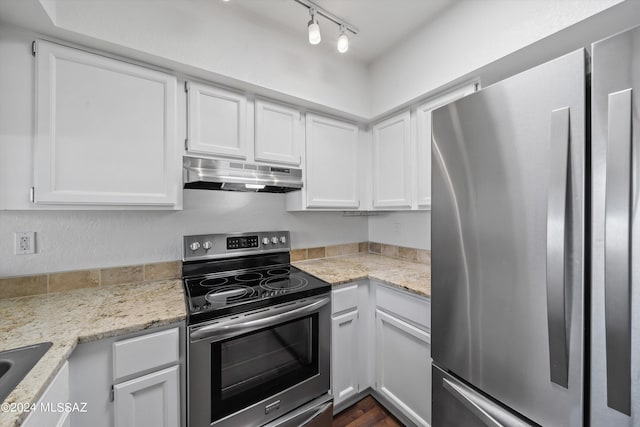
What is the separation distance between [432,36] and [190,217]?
6.71ft

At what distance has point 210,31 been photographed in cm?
153

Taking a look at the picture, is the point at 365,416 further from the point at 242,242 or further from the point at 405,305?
the point at 242,242

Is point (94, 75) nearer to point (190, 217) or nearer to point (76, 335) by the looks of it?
point (190, 217)

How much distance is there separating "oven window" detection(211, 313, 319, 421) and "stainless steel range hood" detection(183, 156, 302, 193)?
2.79ft

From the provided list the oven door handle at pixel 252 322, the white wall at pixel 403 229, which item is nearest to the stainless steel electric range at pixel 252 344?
the oven door handle at pixel 252 322

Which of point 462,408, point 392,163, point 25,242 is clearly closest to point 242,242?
point 25,242

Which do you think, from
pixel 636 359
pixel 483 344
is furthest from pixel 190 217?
pixel 636 359

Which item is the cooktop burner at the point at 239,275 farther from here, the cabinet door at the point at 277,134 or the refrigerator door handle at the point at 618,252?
the refrigerator door handle at the point at 618,252

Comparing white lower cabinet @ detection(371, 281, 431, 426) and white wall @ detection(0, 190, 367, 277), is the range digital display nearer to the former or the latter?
white wall @ detection(0, 190, 367, 277)

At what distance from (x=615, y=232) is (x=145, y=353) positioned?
162 centimetres

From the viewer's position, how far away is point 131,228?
5.19ft

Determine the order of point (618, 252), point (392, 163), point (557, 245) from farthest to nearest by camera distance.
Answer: point (392, 163)
point (557, 245)
point (618, 252)

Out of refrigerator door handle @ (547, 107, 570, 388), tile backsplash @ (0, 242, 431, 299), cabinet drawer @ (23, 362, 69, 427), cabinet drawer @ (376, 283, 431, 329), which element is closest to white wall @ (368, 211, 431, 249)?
tile backsplash @ (0, 242, 431, 299)

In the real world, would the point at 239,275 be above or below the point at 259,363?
above
